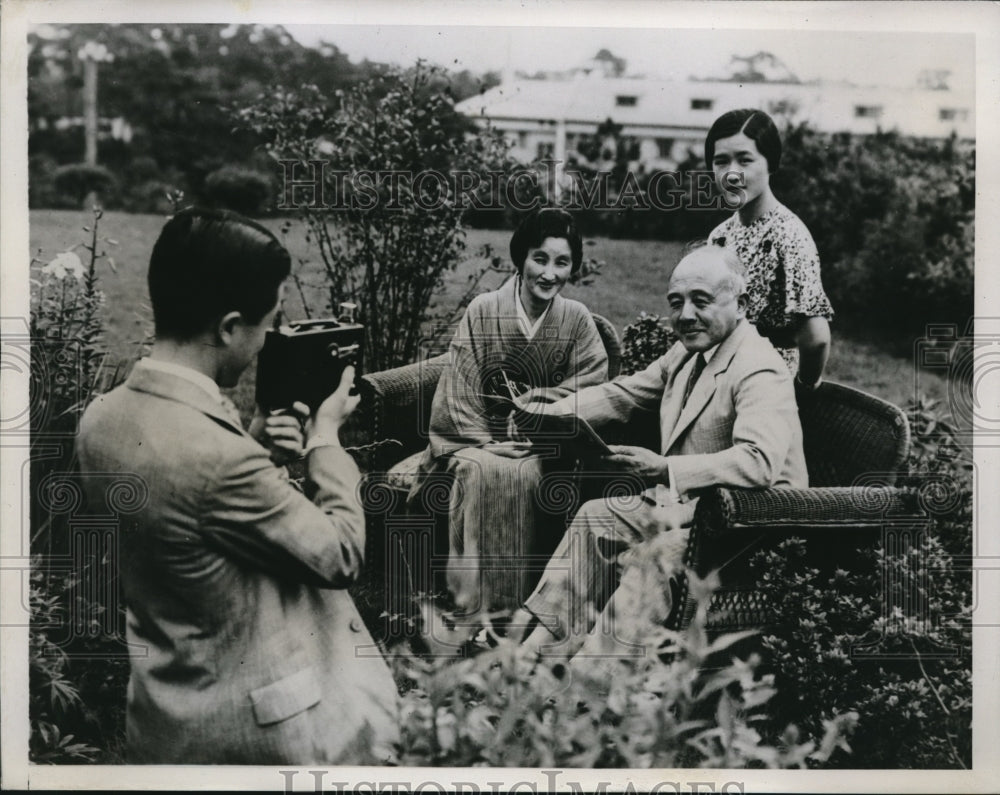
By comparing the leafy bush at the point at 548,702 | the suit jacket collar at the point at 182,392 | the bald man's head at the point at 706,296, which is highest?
the bald man's head at the point at 706,296

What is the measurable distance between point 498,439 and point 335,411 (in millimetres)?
696

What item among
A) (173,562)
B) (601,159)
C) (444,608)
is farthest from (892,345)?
(173,562)

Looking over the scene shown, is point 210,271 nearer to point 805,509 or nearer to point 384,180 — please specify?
point 384,180

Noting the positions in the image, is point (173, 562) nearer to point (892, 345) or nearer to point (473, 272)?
point (473, 272)

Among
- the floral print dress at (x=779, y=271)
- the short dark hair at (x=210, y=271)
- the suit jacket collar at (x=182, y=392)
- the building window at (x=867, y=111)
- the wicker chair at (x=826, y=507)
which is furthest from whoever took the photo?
the building window at (x=867, y=111)

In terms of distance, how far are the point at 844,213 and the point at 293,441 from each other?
2563 mm

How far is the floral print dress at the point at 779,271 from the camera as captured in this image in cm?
422

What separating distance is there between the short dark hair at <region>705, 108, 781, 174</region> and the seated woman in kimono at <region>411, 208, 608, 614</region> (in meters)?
0.71

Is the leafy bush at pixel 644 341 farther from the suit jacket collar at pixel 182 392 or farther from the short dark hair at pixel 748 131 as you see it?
the suit jacket collar at pixel 182 392

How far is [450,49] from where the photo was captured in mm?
4293

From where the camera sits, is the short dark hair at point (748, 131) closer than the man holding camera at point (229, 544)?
No

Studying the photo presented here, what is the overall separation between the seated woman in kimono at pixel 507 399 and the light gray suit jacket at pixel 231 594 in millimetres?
445

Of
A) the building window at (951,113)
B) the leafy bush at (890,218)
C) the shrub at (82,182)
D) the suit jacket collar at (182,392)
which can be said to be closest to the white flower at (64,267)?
the shrub at (82,182)

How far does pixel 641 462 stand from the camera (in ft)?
13.8
